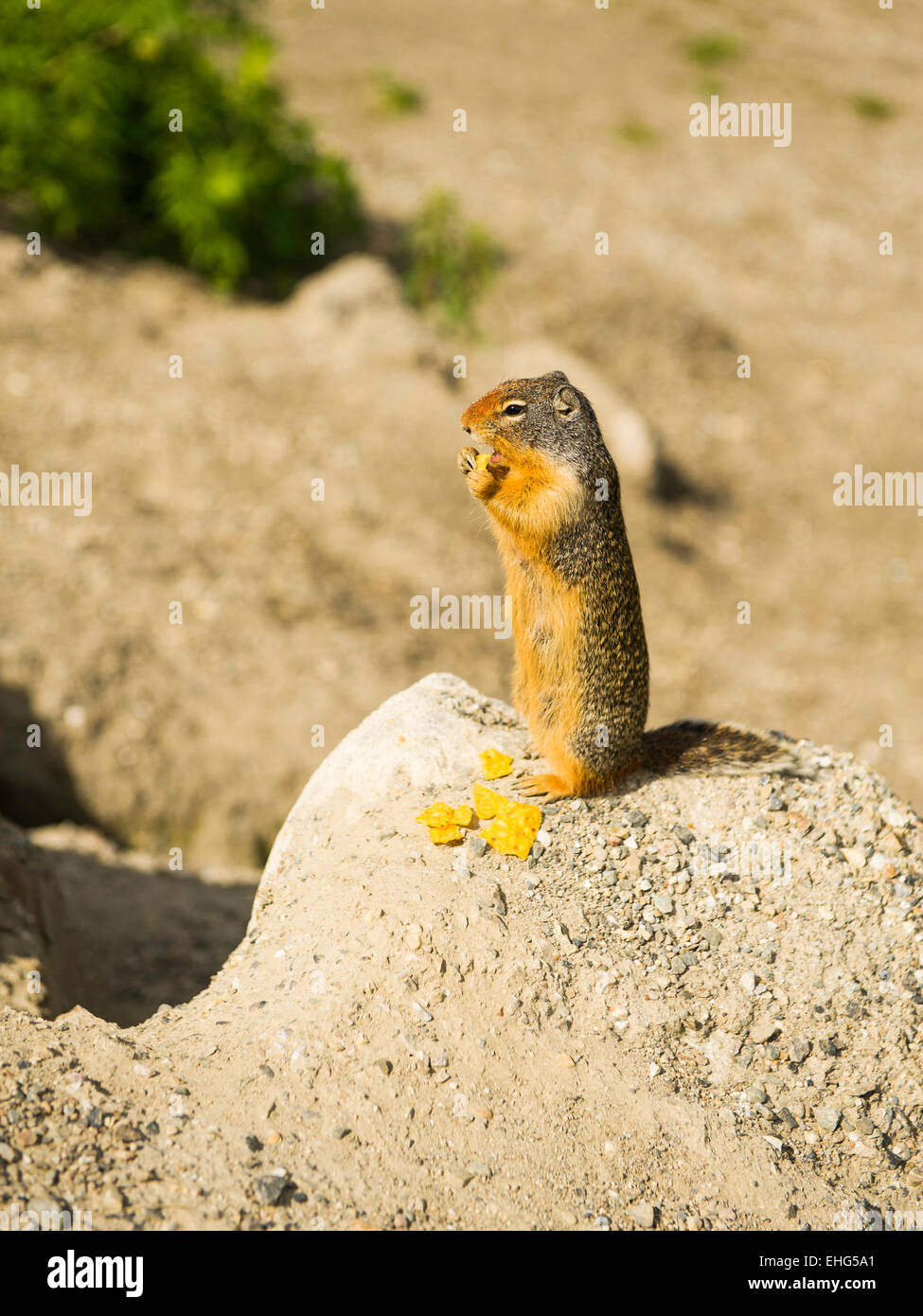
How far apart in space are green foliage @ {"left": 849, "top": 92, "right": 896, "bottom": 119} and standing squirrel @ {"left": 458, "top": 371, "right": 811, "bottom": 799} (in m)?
23.9

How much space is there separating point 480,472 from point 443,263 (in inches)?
526

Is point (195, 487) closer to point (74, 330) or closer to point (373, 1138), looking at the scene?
point (74, 330)

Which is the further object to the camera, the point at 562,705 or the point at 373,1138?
the point at 562,705

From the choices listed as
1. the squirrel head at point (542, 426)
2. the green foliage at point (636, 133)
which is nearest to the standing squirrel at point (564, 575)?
the squirrel head at point (542, 426)

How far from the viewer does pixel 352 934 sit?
5.39m

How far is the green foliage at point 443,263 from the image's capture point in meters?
17.7

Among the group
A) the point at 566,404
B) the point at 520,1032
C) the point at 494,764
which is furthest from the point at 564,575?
the point at 520,1032

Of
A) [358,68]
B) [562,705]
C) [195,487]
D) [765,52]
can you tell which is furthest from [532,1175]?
[765,52]

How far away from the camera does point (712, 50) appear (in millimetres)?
26203

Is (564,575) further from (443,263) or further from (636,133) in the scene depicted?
(636,133)

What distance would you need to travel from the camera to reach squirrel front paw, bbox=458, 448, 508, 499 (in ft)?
19.0

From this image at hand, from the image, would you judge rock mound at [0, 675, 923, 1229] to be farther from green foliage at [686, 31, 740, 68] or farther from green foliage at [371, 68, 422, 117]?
green foliage at [686, 31, 740, 68]

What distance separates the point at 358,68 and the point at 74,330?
39.8 ft

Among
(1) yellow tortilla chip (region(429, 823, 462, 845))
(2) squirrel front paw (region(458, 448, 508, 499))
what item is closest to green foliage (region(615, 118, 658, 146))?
(2) squirrel front paw (region(458, 448, 508, 499))
